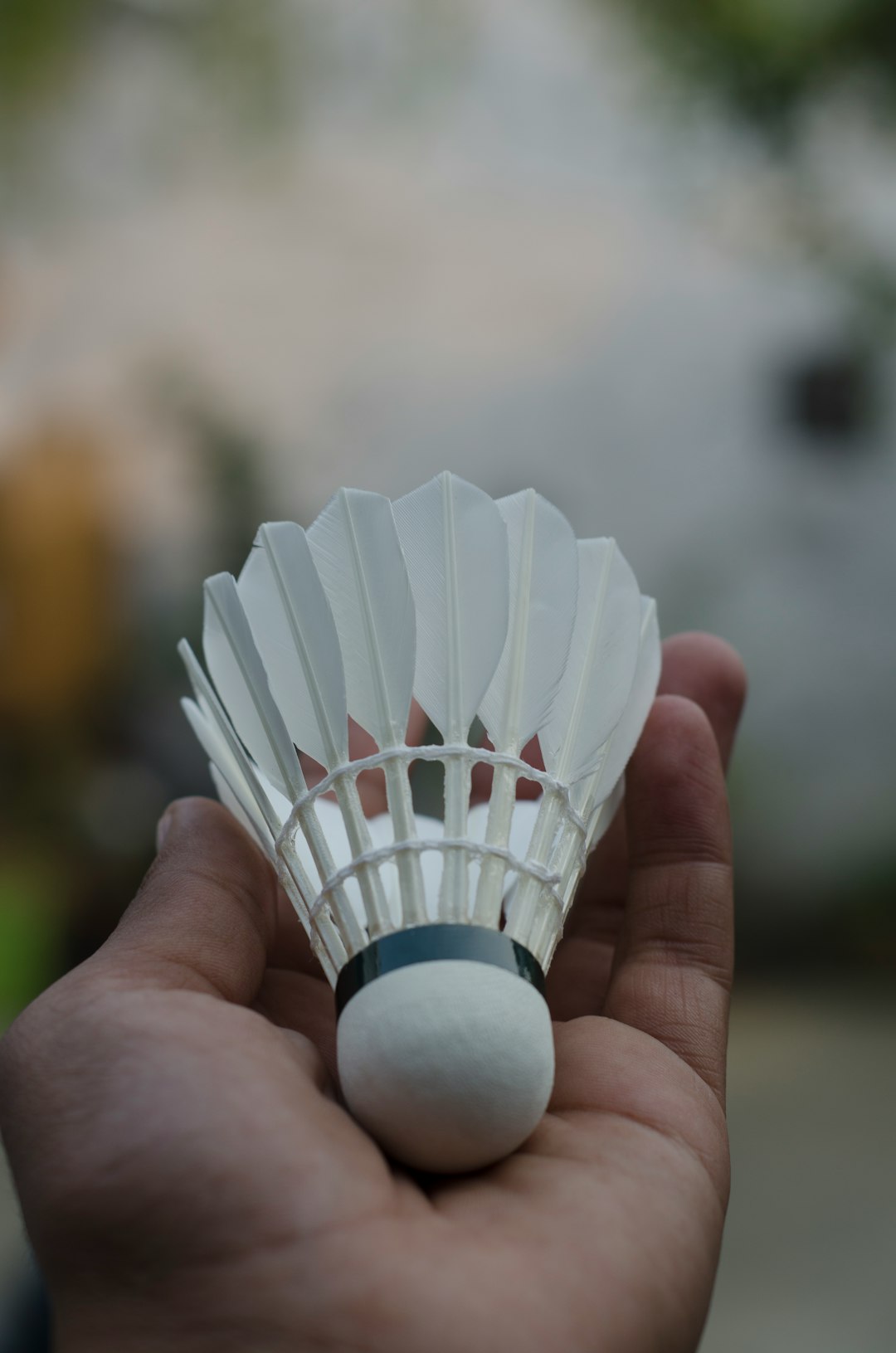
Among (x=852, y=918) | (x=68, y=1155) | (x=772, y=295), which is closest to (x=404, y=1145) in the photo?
(x=68, y=1155)

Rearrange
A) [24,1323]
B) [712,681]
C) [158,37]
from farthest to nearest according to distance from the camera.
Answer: [158,37] < [24,1323] < [712,681]

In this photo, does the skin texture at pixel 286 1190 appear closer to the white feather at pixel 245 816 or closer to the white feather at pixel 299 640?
the white feather at pixel 245 816

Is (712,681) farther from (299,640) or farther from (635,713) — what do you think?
(299,640)

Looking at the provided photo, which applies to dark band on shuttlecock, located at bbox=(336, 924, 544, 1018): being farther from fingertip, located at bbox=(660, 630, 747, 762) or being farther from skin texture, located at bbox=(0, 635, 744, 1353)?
fingertip, located at bbox=(660, 630, 747, 762)

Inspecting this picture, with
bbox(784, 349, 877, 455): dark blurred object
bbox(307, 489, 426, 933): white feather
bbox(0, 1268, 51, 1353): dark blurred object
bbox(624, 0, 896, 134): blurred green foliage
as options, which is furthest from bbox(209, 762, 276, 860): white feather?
bbox(624, 0, 896, 134): blurred green foliage

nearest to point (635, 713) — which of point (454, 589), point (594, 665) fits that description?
point (594, 665)

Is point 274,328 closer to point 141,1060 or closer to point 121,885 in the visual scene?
point 121,885
